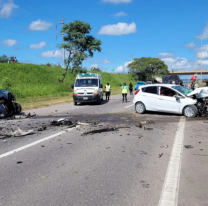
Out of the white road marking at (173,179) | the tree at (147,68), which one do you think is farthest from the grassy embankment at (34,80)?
the tree at (147,68)

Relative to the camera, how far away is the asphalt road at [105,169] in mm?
4172

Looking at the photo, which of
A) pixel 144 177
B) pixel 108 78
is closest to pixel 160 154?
pixel 144 177

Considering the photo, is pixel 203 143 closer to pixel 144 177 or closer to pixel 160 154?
pixel 160 154

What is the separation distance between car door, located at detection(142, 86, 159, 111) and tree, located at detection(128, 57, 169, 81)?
69.8m

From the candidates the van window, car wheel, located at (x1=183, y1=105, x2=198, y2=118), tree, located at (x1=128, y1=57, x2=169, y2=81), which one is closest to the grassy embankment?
the van window

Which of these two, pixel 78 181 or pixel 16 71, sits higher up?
pixel 16 71

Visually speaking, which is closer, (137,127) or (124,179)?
(124,179)

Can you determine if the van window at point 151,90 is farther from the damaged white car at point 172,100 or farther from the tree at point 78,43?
the tree at point 78,43

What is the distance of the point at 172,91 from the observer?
1388cm

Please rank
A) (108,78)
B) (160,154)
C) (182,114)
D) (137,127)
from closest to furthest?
1. (160,154)
2. (137,127)
3. (182,114)
4. (108,78)

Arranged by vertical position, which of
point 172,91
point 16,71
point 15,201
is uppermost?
point 16,71

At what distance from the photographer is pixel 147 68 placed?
84.6 m

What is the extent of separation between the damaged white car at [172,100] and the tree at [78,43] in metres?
25.3

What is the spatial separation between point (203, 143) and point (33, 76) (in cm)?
3854
